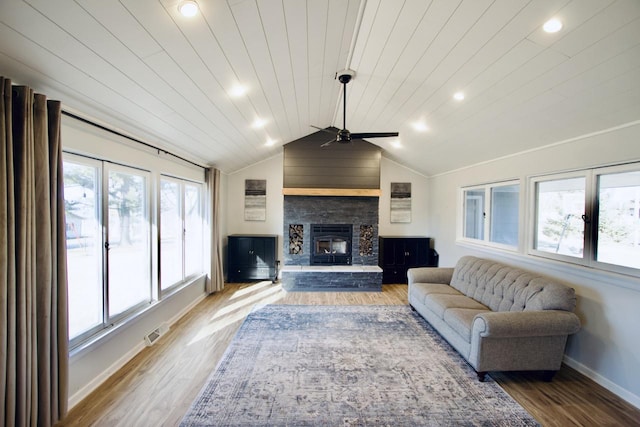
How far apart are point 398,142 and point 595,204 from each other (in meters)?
2.83

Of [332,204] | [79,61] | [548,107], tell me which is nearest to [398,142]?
[332,204]

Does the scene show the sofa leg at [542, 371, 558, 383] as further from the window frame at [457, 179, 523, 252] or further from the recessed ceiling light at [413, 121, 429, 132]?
the recessed ceiling light at [413, 121, 429, 132]

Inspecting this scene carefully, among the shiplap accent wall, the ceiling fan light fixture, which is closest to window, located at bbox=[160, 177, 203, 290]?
the shiplap accent wall

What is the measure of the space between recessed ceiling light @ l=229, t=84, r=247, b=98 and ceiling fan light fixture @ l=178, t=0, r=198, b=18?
3.21 ft

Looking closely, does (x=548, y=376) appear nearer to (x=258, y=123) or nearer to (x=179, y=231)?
(x=258, y=123)

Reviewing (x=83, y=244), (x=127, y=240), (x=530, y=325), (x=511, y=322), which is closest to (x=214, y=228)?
(x=127, y=240)

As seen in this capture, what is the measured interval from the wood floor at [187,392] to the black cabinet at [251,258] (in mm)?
2146

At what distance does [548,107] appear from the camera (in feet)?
7.88

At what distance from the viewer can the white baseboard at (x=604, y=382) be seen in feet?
7.20

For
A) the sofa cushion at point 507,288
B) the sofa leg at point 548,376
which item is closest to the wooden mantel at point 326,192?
the sofa cushion at point 507,288

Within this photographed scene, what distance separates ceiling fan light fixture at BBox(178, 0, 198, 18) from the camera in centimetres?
145

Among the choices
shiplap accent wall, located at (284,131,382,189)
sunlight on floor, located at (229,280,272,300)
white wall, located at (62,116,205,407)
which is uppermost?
shiplap accent wall, located at (284,131,382,189)

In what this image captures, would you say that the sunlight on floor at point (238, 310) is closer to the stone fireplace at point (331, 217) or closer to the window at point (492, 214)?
the stone fireplace at point (331, 217)

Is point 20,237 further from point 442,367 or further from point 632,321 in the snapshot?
point 632,321
